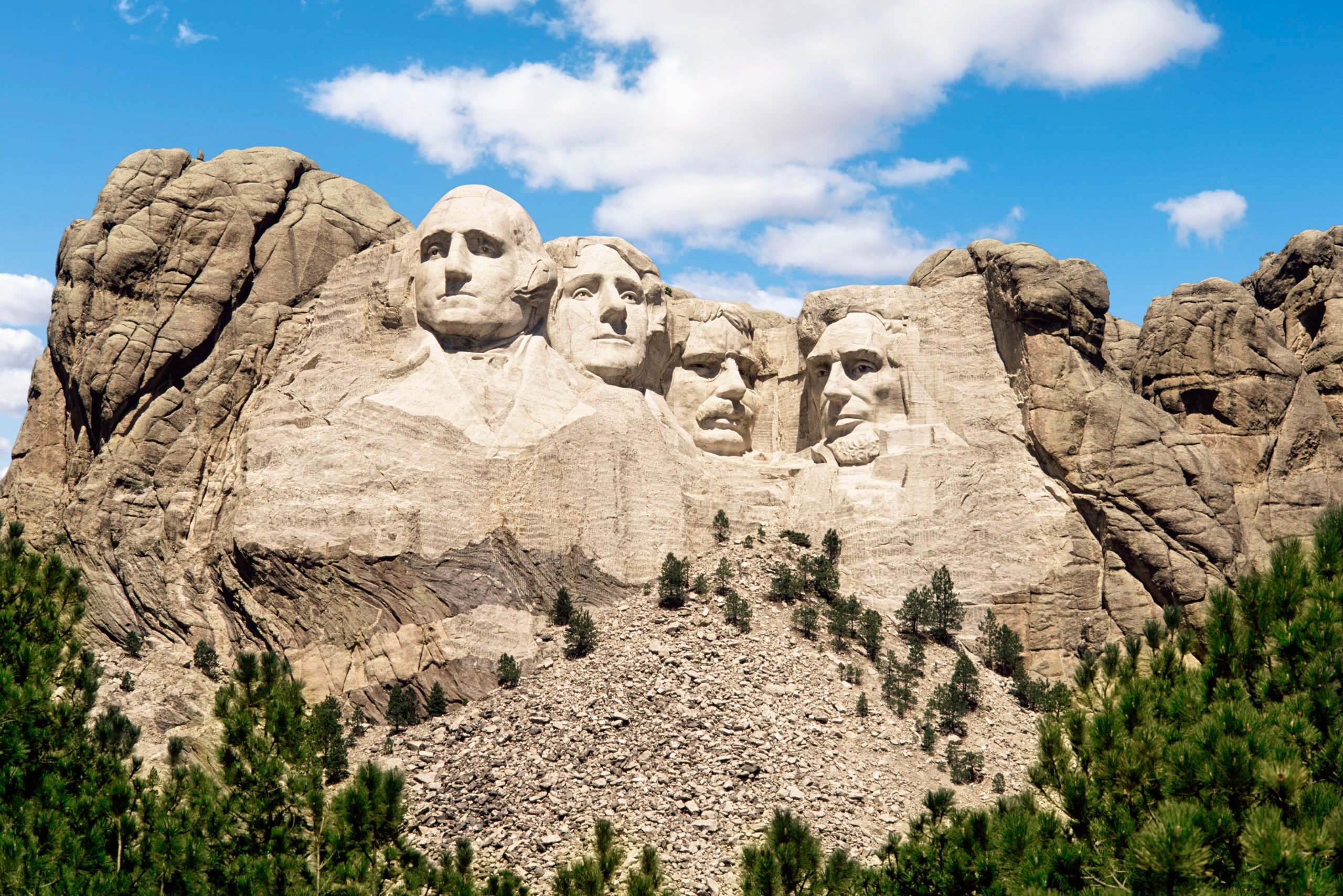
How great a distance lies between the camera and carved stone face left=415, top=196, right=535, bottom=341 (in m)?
30.1

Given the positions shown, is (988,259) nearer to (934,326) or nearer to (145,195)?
(934,326)

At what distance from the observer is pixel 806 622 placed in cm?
2886

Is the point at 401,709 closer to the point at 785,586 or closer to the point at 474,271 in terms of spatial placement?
the point at 785,586

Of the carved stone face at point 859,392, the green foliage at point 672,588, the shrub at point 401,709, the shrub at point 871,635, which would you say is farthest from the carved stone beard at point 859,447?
the shrub at point 401,709

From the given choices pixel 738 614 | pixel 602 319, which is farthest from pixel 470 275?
pixel 738 614

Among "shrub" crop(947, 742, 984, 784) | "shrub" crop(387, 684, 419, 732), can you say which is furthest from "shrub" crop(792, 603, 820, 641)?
"shrub" crop(387, 684, 419, 732)

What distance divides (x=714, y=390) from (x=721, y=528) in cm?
367

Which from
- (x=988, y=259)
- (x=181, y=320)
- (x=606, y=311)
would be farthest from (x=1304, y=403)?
(x=181, y=320)

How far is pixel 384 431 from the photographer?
28875mm

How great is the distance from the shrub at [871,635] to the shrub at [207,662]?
11.1 m

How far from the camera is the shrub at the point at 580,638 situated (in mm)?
27719

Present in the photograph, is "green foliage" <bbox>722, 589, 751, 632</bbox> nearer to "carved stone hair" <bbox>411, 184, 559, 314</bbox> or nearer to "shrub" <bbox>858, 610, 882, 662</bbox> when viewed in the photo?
"shrub" <bbox>858, 610, 882, 662</bbox>

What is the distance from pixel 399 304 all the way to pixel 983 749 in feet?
43.1

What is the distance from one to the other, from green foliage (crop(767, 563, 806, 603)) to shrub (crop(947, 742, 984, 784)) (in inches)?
173
